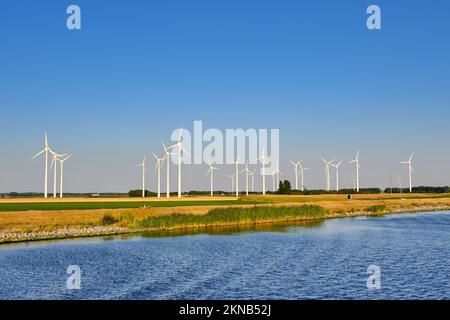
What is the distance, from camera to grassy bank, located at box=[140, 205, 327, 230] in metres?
72.2

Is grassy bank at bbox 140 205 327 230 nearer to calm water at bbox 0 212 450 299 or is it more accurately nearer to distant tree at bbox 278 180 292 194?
calm water at bbox 0 212 450 299

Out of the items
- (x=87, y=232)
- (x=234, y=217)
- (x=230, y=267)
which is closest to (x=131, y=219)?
(x=87, y=232)

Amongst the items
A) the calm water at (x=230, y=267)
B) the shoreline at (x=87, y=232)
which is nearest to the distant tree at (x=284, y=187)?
the shoreline at (x=87, y=232)

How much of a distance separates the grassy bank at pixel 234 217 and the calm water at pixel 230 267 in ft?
35.6

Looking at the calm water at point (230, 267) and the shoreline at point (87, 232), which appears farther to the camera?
the shoreline at point (87, 232)

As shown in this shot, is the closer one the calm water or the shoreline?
the calm water

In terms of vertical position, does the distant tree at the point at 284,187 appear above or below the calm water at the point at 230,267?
above

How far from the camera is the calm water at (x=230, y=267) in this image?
30.4 metres

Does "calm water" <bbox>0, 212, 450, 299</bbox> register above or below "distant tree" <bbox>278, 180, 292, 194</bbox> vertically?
below

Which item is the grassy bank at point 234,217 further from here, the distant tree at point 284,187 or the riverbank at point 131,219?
the distant tree at point 284,187

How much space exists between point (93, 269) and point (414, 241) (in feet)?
120

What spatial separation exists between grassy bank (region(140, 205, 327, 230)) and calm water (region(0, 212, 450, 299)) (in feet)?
35.6

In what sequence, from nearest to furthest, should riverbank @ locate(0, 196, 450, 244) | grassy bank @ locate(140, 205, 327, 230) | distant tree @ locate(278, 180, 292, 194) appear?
riverbank @ locate(0, 196, 450, 244) → grassy bank @ locate(140, 205, 327, 230) → distant tree @ locate(278, 180, 292, 194)

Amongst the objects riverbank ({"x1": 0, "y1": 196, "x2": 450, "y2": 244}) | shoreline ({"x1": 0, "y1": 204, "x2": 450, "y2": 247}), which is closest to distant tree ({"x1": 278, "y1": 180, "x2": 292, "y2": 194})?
riverbank ({"x1": 0, "y1": 196, "x2": 450, "y2": 244})
